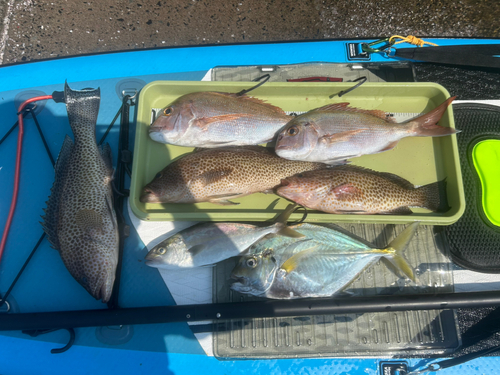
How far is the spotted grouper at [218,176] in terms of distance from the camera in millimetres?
1907

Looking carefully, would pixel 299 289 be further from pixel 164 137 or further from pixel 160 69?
pixel 160 69

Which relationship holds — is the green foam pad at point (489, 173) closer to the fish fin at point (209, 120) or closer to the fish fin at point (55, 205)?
the fish fin at point (209, 120)

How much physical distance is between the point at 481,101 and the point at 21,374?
439cm

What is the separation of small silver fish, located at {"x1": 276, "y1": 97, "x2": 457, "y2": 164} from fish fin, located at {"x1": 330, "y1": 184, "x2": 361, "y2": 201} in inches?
9.3

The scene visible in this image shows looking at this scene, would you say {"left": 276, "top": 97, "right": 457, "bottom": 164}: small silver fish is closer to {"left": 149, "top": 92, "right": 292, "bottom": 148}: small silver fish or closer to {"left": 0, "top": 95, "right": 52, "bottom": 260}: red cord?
{"left": 149, "top": 92, "right": 292, "bottom": 148}: small silver fish

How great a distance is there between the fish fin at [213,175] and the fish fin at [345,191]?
0.75 meters

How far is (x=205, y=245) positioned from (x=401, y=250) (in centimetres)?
141

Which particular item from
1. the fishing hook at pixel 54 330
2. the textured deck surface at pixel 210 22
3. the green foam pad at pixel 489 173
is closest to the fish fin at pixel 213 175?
the fishing hook at pixel 54 330

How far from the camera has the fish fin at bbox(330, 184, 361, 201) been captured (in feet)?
6.17

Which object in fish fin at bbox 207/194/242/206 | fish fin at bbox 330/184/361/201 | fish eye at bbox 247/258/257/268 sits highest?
fish fin at bbox 207/194/242/206

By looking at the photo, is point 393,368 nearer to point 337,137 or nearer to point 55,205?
point 337,137

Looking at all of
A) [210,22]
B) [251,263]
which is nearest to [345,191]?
[251,263]

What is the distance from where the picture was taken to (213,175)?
75.5 inches

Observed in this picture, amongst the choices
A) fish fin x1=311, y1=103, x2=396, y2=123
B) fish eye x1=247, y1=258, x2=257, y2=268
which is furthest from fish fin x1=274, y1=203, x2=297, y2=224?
fish fin x1=311, y1=103, x2=396, y2=123
